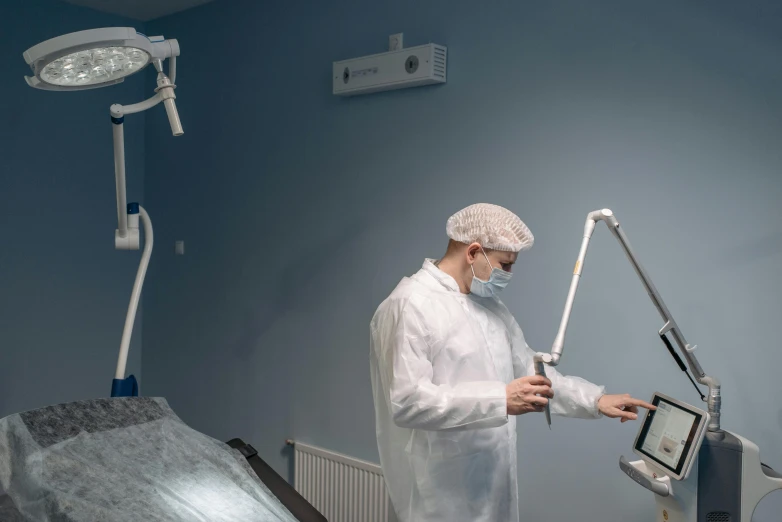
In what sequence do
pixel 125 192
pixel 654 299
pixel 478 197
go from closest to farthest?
pixel 654 299 → pixel 125 192 → pixel 478 197

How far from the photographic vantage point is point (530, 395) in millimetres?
1876

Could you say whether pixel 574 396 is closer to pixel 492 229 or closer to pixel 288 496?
pixel 492 229

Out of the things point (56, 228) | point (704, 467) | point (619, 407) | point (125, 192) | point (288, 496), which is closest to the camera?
point (704, 467)


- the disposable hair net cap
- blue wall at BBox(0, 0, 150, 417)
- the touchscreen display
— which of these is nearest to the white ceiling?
blue wall at BBox(0, 0, 150, 417)

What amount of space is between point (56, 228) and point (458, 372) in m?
2.40

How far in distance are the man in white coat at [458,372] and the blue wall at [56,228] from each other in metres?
2.13

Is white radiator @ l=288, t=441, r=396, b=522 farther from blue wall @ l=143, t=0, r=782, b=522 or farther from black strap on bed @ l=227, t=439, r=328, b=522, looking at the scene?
black strap on bed @ l=227, t=439, r=328, b=522

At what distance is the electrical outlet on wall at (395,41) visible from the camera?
9.46ft

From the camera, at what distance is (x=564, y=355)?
251 centimetres

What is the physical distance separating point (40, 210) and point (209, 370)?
1.05 meters

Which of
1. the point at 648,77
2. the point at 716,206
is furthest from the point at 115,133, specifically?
the point at 716,206

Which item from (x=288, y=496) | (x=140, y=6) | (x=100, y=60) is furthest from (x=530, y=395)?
(x=140, y=6)

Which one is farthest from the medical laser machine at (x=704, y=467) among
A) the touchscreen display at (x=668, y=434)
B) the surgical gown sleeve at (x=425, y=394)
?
the surgical gown sleeve at (x=425, y=394)

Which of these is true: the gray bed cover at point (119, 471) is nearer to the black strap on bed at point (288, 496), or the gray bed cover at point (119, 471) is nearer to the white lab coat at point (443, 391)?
the black strap on bed at point (288, 496)
